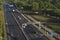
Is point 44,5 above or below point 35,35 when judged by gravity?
below

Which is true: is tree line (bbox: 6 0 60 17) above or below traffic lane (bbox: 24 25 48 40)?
below

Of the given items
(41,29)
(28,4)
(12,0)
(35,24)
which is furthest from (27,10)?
Result: (41,29)

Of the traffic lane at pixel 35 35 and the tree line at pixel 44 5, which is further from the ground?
the traffic lane at pixel 35 35

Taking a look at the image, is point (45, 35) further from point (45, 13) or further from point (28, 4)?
point (28, 4)

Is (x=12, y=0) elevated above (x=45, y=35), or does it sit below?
below

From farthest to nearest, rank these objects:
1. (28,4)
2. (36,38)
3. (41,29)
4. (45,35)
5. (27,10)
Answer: (28,4)
(27,10)
(41,29)
(45,35)
(36,38)

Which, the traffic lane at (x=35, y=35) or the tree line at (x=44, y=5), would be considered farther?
the tree line at (x=44, y=5)

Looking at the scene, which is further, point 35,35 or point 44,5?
point 44,5

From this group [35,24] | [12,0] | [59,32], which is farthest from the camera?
[12,0]

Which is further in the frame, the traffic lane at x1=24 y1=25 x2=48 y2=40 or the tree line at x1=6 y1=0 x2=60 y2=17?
the tree line at x1=6 y1=0 x2=60 y2=17

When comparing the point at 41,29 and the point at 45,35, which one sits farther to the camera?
the point at 41,29
